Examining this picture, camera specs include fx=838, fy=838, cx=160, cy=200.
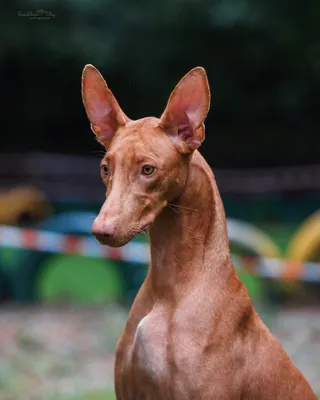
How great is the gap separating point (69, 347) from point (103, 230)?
20.5ft

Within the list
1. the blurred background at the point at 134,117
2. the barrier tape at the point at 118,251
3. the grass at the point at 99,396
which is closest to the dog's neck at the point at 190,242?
the grass at the point at 99,396

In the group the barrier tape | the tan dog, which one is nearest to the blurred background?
the barrier tape

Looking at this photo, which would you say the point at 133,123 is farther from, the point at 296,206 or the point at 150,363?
the point at 296,206

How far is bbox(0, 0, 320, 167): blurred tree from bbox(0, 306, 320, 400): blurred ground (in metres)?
4.73

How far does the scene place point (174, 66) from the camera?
13.9 metres

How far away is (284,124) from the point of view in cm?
1509

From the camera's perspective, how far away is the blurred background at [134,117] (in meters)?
10.7

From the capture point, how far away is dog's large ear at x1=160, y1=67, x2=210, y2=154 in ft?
10.8

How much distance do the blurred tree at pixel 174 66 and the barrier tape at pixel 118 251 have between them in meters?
3.57

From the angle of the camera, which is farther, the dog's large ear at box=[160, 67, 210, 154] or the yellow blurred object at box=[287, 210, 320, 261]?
the yellow blurred object at box=[287, 210, 320, 261]

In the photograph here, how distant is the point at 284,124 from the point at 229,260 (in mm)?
11851

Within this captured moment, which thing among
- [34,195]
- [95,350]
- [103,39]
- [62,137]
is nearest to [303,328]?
[95,350]

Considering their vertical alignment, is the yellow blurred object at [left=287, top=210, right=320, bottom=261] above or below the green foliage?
above

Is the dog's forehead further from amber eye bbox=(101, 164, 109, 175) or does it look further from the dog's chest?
the dog's chest
